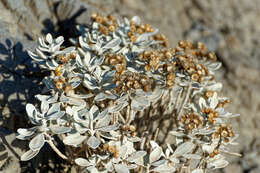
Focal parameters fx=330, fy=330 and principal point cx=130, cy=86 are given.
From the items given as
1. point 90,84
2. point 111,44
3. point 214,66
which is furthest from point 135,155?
point 214,66

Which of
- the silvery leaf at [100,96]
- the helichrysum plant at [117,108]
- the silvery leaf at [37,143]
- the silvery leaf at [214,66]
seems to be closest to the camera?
the silvery leaf at [37,143]

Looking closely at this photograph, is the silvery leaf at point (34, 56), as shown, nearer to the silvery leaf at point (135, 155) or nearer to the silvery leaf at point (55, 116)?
the silvery leaf at point (55, 116)

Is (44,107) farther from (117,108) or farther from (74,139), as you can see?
(117,108)

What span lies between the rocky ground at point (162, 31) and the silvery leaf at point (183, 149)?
969 mm

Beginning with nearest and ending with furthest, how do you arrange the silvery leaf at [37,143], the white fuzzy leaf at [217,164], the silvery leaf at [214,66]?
the silvery leaf at [37,143] < the white fuzzy leaf at [217,164] < the silvery leaf at [214,66]

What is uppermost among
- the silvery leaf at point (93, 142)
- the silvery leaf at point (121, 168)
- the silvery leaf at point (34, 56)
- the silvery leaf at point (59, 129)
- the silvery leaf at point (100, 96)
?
the silvery leaf at point (34, 56)

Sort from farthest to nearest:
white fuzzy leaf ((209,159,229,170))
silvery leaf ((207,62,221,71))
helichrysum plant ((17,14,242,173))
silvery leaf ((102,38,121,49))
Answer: silvery leaf ((207,62,221,71)), silvery leaf ((102,38,121,49)), white fuzzy leaf ((209,159,229,170)), helichrysum plant ((17,14,242,173))

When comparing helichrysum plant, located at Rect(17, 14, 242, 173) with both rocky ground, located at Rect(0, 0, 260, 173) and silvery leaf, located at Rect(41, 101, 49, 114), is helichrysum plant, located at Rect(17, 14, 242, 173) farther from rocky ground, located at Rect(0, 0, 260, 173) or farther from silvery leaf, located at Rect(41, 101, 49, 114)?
rocky ground, located at Rect(0, 0, 260, 173)

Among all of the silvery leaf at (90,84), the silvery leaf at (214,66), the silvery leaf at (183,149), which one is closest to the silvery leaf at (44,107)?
the silvery leaf at (90,84)

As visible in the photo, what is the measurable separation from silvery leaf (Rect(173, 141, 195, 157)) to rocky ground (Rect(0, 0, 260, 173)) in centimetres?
97

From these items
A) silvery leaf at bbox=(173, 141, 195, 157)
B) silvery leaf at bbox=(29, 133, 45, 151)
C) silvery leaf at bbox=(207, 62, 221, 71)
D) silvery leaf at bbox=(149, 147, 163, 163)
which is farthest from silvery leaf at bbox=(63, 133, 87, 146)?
silvery leaf at bbox=(207, 62, 221, 71)

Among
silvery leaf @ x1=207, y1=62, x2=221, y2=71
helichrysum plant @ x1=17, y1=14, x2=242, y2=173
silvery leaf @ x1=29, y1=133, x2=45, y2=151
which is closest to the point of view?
silvery leaf @ x1=29, y1=133, x2=45, y2=151

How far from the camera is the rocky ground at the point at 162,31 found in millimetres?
2415

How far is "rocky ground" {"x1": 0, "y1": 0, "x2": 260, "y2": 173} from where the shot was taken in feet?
7.92
